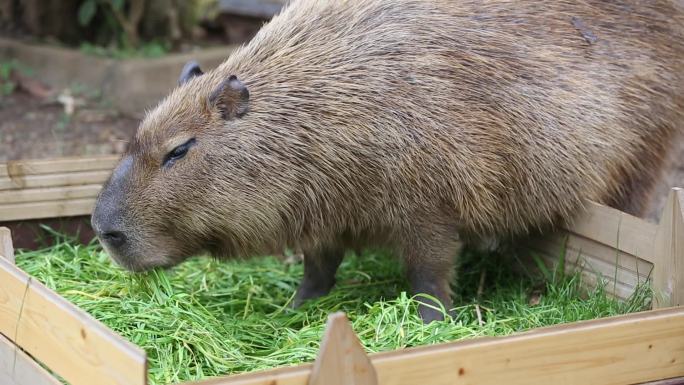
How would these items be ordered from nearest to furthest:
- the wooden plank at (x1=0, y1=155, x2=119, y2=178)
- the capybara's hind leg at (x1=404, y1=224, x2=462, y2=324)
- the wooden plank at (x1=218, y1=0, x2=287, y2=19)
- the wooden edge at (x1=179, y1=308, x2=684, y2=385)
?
1. the wooden edge at (x1=179, y1=308, x2=684, y2=385)
2. the capybara's hind leg at (x1=404, y1=224, x2=462, y2=324)
3. the wooden plank at (x1=0, y1=155, x2=119, y2=178)
4. the wooden plank at (x1=218, y1=0, x2=287, y2=19)

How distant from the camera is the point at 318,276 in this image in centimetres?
503

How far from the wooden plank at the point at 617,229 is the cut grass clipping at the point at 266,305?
0.18 meters

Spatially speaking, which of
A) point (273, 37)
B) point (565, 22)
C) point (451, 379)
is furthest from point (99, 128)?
point (451, 379)

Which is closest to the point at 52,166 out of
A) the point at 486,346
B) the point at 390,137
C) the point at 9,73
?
the point at 390,137

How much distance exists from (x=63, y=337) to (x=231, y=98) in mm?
1347

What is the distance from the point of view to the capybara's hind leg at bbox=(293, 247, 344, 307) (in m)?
5.00

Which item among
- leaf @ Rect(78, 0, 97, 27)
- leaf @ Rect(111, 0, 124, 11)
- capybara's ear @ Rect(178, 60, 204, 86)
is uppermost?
leaf @ Rect(111, 0, 124, 11)

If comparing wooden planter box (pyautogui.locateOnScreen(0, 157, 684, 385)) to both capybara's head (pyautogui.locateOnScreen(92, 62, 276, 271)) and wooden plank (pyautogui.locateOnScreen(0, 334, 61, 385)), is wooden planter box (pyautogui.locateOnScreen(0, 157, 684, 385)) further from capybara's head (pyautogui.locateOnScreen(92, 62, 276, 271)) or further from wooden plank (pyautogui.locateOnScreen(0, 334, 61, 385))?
capybara's head (pyautogui.locateOnScreen(92, 62, 276, 271))

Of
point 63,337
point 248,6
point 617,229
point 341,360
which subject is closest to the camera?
point 341,360

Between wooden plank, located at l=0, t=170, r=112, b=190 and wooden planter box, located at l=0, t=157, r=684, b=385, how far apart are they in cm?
82

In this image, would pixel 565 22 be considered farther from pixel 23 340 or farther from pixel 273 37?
pixel 23 340

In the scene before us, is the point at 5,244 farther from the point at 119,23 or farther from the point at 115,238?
the point at 119,23

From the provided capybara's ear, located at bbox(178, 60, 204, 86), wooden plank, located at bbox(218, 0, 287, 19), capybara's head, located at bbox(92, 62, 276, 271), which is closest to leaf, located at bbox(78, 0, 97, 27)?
wooden plank, located at bbox(218, 0, 287, 19)

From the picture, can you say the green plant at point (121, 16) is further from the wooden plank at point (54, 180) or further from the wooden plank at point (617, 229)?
the wooden plank at point (617, 229)
